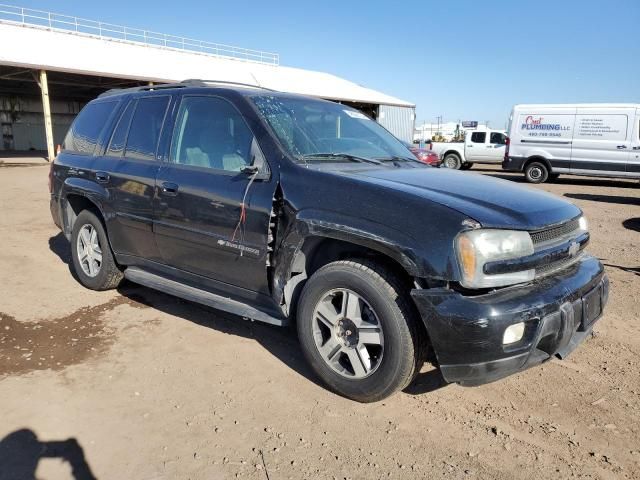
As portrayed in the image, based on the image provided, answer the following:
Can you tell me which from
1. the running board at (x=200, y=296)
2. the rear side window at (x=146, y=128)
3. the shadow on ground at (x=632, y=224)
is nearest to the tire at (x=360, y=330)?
the running board at (x=200, y=296)

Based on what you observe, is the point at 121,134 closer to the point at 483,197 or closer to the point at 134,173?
the point at 134,173

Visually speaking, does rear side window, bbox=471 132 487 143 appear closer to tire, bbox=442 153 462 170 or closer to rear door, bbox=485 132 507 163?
rear door, bbox=485 132 507 163

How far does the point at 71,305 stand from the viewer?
4.56 m

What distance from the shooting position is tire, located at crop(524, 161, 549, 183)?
16.4 m

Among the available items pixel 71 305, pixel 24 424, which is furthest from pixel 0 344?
pixel 24 424

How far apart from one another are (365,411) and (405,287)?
773 mm

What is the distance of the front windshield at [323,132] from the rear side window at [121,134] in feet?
4.78

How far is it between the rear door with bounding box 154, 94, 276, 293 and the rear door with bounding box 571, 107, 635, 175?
1467 cm

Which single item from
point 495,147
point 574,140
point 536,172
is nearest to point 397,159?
point 574,140

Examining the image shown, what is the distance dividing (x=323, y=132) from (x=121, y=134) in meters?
1.94

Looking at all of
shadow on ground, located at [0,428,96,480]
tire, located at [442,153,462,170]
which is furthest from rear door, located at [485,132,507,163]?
shadow on ground, located at [0,428,96,480]

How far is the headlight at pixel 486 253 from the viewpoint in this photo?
247 centimetres

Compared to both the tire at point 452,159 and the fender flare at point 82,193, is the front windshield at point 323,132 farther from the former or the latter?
the tire at point 452,159

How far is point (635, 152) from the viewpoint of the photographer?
1447 cm
